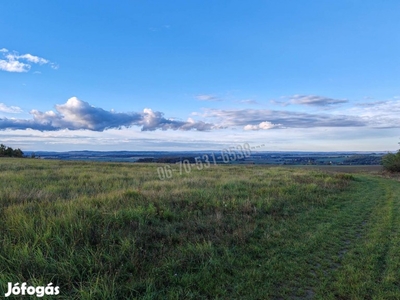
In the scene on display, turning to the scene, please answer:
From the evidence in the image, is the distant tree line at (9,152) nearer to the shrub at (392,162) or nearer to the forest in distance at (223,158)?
the forest in distance at (223,158)

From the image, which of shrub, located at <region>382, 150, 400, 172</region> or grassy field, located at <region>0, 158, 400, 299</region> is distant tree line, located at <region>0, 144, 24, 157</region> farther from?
shrub, located at <region>382, 150, 400, 172</region>

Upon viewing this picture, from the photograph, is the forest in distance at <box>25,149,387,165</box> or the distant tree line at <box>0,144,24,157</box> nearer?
the forest in distance at <box>25,149,387,165</box>

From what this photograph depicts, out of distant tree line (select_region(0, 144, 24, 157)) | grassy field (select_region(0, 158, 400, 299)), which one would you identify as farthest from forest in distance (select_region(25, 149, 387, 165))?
grassy field (select_region(0, 158, 400, 299))

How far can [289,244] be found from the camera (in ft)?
19.4

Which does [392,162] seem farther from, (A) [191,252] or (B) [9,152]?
(B) [9,152]

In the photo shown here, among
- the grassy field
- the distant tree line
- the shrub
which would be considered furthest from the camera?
the distant tree line

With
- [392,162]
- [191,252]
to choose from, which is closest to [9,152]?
[191,252]

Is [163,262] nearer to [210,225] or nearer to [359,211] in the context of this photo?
[210,225]

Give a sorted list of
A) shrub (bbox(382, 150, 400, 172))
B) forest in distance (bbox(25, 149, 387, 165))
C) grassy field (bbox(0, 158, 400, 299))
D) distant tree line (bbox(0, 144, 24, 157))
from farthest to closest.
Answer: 1. distant tree line (bbox(0, 144, 24, 157))
2. forest in distance (bbox(25, 149, 387, 165))
3. shrub (bbox(382, 150, 400, 172))
4. grassy field (bbox(0, 158, 400, 299))

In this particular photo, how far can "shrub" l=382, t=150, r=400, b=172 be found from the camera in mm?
31336

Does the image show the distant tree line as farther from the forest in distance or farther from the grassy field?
the grassy field

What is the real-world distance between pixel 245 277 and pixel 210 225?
243cm

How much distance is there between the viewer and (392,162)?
31953mm

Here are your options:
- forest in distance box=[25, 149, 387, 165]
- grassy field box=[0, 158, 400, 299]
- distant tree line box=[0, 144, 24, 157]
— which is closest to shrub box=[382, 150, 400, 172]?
forest in distance box=[25, 149, 387, 165]
